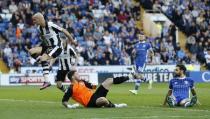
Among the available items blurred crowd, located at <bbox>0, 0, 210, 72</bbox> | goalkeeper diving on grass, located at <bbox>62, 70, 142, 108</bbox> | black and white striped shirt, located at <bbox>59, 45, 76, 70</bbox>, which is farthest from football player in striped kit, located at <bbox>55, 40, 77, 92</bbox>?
blurred crowd, located at <bbox>0, 0, 210, 72</bbox>

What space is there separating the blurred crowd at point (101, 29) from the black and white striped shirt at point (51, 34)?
1777 centimetres

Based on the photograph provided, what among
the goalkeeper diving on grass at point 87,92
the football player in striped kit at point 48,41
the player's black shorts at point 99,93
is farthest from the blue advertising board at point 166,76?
the player's black shorts at point 99,93

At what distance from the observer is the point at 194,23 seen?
4559cm

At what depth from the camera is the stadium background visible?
128 ft

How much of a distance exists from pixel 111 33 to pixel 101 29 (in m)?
0.71

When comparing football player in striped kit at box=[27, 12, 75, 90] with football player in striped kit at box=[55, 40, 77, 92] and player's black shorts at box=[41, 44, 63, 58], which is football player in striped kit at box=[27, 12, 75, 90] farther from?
football player in striped kit at box=[55, 40, 77, 92]

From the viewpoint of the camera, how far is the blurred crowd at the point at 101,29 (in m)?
39.9

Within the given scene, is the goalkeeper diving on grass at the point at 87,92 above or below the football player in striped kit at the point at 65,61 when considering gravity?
below

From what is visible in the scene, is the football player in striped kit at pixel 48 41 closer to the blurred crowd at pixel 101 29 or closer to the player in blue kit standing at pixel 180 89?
the player in blue kit standing at pixel 180 89

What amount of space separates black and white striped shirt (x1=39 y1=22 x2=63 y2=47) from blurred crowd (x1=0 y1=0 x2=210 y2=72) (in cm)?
1777

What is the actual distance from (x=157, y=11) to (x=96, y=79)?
12.2m

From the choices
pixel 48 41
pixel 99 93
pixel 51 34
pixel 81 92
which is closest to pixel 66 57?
pixel 48 41

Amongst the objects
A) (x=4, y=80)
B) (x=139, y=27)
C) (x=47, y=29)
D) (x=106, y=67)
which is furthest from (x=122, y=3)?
(x=47, y=29)

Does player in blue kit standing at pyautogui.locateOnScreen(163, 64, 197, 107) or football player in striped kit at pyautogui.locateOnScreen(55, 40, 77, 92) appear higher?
football player in striped kit at pyautogui.locateOnScreen(55, 40, 77, 92)
